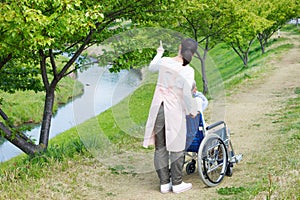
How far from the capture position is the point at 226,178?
6.69 m

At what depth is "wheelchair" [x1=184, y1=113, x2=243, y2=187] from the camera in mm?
6023

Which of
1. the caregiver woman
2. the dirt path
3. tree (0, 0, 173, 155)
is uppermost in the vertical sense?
tree (0, 0, 173, 155)

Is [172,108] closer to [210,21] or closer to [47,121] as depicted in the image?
[47,121]

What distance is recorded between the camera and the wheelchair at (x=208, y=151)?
602cm

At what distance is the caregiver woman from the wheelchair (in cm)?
25

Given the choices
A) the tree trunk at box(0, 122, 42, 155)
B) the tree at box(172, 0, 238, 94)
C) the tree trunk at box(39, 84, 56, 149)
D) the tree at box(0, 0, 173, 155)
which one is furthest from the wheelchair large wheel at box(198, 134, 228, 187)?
the tree at box(172, 0, 238, 94)

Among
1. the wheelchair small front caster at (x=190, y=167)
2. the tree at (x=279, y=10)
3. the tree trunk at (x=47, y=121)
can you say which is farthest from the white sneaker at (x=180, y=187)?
the tree at (x=279, y=10)

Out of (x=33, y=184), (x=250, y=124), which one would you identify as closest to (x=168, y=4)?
(x=250, y=124)

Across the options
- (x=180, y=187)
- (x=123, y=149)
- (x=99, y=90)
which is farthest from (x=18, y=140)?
(x=180, y=187)

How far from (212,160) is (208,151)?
0.58ft

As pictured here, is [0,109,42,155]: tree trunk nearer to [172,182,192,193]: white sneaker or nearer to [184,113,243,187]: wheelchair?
[172,182,192,193]: white sneaker

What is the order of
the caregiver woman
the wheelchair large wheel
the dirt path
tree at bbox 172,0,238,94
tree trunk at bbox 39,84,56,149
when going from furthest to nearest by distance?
tree at bbox 172,0,238,94
tree trunk at bbox 39,84,56,149
the dirt path
the wheelchair large wheel
the caregiver woman

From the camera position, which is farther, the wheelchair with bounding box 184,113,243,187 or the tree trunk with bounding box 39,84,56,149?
the tree trunk with bounding box 39,84,56,149

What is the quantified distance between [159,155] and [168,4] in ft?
12.7
